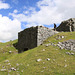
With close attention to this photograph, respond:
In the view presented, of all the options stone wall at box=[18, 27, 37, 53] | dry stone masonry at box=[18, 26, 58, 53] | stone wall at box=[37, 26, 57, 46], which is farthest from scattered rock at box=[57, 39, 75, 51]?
stone wall at box=[18, 27, 37, 53]

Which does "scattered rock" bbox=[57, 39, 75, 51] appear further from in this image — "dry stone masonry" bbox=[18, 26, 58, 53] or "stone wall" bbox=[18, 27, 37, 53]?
"stone wall" bbox=[18, 27, 37, 53]

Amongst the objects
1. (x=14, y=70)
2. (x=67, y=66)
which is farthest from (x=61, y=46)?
(x=14, y=70)

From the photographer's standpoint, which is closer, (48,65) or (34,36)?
(48,65)

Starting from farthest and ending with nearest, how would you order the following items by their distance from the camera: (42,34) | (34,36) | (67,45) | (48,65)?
1. (34,36)
2. (42,34)
3. (67,45)
4. (48,65)

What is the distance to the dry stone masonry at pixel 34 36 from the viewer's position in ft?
76.4

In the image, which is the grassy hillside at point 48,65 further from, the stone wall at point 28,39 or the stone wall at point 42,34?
the stone wall at point 28,39

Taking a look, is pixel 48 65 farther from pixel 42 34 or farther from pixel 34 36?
pixel 34 36

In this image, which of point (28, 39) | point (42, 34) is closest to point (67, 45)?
point (42, 34)

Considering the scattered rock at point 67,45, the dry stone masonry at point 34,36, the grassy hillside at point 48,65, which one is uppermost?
the dry stone masonry at point 34,36

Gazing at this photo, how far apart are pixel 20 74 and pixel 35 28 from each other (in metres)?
13.9

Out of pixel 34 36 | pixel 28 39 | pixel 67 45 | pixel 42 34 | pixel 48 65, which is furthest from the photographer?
pixel 28 39

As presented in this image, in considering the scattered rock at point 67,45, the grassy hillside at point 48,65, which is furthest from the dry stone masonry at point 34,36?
the grassy hillside at point 48,65

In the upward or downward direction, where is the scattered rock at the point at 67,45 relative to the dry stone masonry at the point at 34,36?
downward

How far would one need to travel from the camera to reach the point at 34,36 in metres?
24.2
